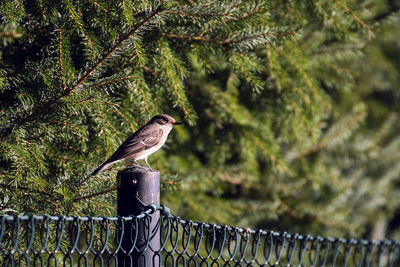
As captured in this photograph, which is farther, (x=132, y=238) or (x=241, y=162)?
(x=241, y=162)

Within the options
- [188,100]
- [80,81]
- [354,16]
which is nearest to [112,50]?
[80,81]

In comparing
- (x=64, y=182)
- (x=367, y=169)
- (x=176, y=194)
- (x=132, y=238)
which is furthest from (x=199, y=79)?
(x=367, y=169)

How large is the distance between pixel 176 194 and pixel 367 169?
3619 millimetres

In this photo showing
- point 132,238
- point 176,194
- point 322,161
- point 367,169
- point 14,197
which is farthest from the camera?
point 367,169

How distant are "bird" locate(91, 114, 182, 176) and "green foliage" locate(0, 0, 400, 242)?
56mm

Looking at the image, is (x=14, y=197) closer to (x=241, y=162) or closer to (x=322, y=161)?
(x=241, y=162)

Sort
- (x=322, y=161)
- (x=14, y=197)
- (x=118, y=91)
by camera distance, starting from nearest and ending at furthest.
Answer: (x=14, y=197), (x=118, y=91), (x=322, y=161)

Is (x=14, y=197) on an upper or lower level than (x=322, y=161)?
lower

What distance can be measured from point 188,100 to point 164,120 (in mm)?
290

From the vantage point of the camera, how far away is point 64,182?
2793 mm

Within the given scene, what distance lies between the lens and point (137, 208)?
2373mm

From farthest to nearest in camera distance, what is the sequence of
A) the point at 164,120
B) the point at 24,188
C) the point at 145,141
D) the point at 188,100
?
the point at 188,100 → the point at 164,120 → the point at 145,141 → the point at 24,188

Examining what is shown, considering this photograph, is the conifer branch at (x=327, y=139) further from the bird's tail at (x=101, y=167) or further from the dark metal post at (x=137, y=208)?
the dark metal post at (x=137, y=208)

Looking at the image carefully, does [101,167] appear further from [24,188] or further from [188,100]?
[188,100]
